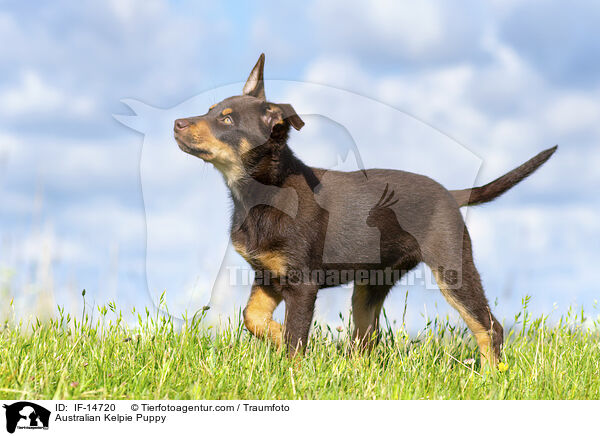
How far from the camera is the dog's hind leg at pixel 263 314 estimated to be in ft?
15.4

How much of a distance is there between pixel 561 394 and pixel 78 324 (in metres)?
3.73

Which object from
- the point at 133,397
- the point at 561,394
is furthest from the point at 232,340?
the point at 561,394

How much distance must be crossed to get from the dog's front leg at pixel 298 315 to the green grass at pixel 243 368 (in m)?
0.16

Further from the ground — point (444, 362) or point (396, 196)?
point (396, 196)

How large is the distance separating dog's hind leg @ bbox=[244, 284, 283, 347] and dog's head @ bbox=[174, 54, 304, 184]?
3.24 feet

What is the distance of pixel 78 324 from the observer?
478 centimetres

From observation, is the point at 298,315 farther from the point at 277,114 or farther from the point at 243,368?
the point at 277,114

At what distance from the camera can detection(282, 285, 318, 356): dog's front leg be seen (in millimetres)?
4543

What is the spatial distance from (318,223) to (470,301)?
1558 mm
